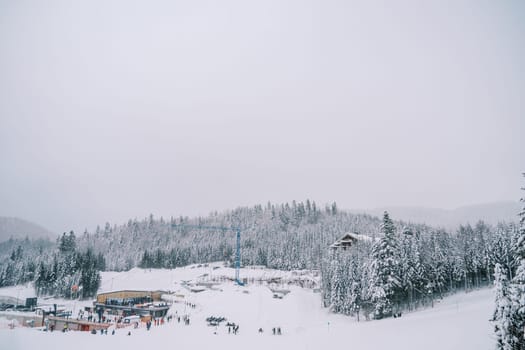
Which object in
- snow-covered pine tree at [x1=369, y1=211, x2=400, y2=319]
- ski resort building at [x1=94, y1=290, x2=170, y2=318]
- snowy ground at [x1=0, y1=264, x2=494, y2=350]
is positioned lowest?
ski resort building at [x1=94, y1=290, x2=170, y2=318]

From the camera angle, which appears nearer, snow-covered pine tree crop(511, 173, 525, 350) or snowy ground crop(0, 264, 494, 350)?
snow-covered pine tree crop(511, 173, 525, 350)

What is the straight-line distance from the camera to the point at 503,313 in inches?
715

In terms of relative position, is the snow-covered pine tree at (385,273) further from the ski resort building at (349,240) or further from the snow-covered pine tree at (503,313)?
the ski resort building at (349,240)

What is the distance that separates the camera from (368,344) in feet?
97.2

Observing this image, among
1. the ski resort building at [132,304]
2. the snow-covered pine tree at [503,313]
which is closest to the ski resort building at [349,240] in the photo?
the ski resort building at [132,304]

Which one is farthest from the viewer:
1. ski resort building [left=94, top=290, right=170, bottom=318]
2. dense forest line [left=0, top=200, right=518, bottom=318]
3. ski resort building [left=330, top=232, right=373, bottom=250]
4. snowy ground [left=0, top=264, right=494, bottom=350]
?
ski resort building [left=330, top=232, right=373, bottom=250]

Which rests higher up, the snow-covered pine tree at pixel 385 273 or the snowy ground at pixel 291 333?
the snow-covered pine tree at pixel 385 273

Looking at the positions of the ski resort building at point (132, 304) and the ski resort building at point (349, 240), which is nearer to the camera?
the ski resort building at point (132, 304)

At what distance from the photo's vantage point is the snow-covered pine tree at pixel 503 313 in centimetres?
1794

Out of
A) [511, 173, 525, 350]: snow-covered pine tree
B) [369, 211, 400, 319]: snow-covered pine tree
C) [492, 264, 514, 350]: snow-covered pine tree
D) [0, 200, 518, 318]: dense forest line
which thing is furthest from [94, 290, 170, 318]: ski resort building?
[511, 173, 525, 350]: snow-covered pine tree

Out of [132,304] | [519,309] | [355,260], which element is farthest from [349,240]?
[519,309]

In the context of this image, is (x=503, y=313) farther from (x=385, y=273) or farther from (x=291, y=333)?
(x=291, y=333)

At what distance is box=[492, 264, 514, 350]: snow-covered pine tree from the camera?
17.9 metres

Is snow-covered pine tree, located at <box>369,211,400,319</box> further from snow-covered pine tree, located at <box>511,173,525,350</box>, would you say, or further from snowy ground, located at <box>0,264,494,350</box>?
snow-covered pine tree, located at <box>511,173,525,350</box>
